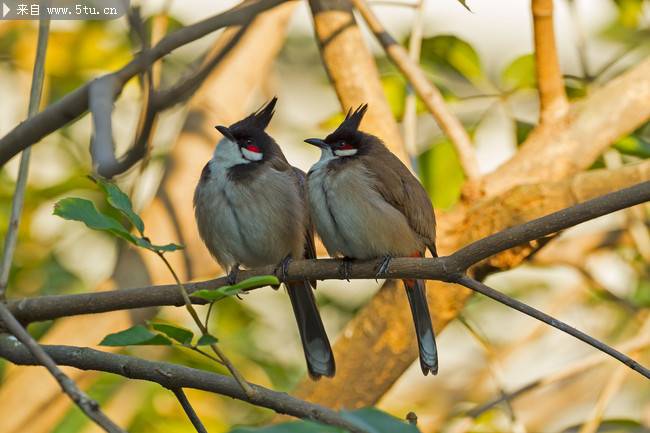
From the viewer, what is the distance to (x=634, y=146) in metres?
3.47

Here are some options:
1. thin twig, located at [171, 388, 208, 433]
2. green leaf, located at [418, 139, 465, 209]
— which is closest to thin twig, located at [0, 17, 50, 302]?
thin twig, located at [171, 388, 208, 433]

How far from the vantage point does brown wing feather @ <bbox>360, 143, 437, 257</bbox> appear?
3107mm

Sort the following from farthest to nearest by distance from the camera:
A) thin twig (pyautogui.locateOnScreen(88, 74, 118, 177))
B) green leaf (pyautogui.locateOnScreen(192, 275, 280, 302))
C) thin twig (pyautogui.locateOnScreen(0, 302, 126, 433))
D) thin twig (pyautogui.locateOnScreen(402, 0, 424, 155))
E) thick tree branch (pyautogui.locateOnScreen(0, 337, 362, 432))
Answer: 1. thin twig (pyautogui.locateOnScreen(402, 0, 424, 155))
2. thin twig (pyautogui.locateOnScreen(88, 74, 118, 177))
3. thick tree branch (pyautogui.locateOnScreen(0, 337, 362, 432))
4. green leaf (pyautogui.locateOnScreen(192, 275, 280, 302))
5. thin twig (pyautogui.locateOnScreen(0, 302, 126, 433))

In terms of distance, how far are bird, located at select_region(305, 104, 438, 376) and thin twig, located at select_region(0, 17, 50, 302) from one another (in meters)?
0.93

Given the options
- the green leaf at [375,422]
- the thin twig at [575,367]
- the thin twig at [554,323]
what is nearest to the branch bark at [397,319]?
the thin twig at [575,367]

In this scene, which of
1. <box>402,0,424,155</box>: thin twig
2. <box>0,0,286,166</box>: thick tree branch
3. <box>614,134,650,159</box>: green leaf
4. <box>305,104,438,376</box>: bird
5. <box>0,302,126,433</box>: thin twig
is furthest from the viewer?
<box>402,0,424,155</box>: thin twig

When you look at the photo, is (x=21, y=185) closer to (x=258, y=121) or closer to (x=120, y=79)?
(x=120, y=79)

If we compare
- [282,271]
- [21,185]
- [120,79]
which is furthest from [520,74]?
[21,185]

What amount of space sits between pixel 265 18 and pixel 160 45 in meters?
1.68

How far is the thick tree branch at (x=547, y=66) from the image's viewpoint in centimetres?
308

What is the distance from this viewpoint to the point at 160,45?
249cm

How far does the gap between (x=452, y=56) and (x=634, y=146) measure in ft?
2.46

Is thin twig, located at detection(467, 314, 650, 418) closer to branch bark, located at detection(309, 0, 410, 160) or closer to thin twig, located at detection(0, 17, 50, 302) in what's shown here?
branch bark, located at detection(309, 0, 410, 160)

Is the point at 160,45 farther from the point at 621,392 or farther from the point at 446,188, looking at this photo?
the point at 621,392
